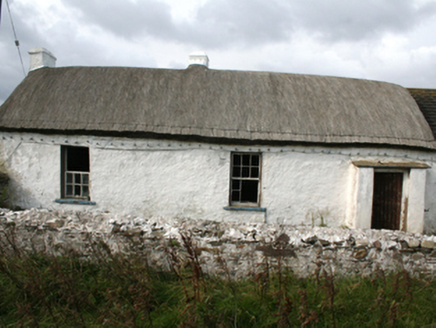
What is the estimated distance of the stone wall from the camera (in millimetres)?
4371

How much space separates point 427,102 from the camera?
9.71m

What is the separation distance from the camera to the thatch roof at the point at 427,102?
8.84 meters

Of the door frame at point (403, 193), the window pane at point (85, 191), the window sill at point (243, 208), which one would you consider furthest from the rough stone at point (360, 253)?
the window pane at point (85, 191)

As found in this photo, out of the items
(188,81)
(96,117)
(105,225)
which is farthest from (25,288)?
(188,81)

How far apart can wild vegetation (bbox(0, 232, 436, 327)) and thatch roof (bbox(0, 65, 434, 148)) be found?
421 centimetres

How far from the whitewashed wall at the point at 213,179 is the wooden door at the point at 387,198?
328 millimetres

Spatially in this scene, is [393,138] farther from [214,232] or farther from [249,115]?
[214,232]

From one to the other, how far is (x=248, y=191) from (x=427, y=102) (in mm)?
7235

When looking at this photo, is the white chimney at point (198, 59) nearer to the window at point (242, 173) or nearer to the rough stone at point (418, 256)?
the window at point (242, 173)

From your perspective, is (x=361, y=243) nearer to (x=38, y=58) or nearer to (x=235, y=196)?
(x=235, y=196)

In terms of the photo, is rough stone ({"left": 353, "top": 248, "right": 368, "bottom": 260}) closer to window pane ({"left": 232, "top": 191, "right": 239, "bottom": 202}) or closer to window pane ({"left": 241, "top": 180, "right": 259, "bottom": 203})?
window pane ({"left": 232, "top": 191, "right": 239, "bottom": 202})

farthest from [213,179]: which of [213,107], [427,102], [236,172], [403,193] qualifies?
[427,102]

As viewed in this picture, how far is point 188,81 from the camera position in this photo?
9094 millimetres

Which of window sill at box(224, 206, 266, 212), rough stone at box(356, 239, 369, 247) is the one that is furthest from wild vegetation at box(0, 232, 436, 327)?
window sill at box(224, 206, 266, 212)
